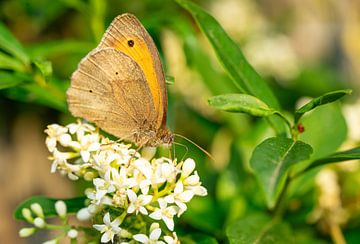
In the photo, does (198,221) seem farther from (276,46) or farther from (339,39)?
(339,39)

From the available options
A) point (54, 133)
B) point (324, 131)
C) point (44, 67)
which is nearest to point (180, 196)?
point (54, 133)

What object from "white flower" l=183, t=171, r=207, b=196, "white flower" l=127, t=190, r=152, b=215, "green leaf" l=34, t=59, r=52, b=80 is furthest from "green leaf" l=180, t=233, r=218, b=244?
"green leaf" l=34, t=59, r=52, b=80

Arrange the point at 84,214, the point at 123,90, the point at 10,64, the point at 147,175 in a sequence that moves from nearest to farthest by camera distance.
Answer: the point at 147,175 → the point at 84,214 → the point at 123,90 → the point at 10,64

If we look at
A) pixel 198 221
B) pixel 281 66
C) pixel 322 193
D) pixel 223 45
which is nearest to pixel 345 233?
pixel 322 193

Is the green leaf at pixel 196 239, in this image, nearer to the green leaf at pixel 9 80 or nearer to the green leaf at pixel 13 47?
the green leaf at pixel 9 80

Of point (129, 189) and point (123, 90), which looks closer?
point (129, 189)

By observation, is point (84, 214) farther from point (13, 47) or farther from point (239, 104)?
point (13, 47)
